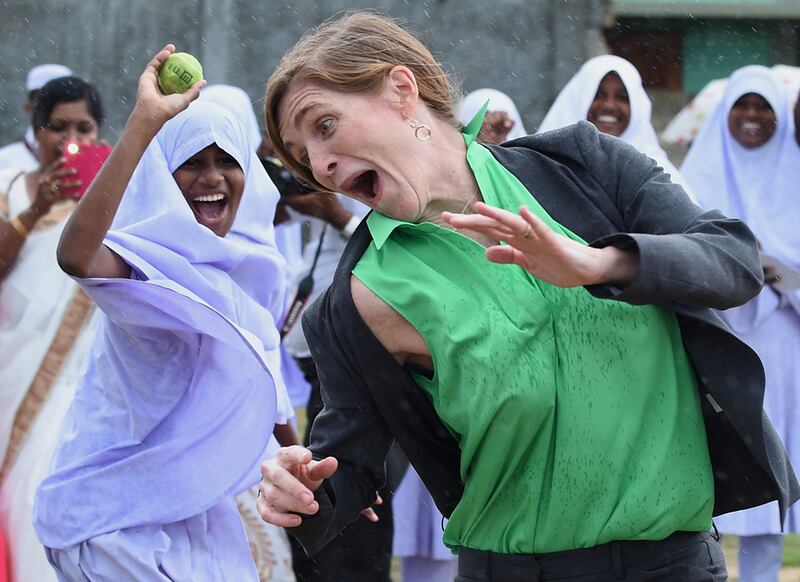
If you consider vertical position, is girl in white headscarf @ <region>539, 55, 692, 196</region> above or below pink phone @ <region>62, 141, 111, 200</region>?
above

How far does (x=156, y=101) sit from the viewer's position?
363 centimetres

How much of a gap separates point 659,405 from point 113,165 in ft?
5.56

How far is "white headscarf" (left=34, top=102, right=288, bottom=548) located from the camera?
4.02 m

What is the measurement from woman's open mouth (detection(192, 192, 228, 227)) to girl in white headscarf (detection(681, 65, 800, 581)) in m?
2.88

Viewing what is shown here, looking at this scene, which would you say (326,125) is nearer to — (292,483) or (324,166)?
(324,166)

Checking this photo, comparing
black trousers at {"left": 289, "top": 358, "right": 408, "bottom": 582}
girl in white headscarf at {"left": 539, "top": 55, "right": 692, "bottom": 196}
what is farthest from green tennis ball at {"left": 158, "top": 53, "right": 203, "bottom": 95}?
girl in white headscarf at {"left": 539, "top": 55, "right": 692, "bottom": 196}

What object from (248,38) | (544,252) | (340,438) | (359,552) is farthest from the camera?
(248,38)

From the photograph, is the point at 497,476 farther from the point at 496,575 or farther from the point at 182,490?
the point at 182,490

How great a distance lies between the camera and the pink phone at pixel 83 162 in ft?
17.7

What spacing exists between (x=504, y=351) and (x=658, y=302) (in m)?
0.30

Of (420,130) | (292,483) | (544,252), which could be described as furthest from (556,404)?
(420,130)

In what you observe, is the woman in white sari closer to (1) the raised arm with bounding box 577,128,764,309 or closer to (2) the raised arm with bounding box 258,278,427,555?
(2) the raised arm with bounding box 258,278,427,555

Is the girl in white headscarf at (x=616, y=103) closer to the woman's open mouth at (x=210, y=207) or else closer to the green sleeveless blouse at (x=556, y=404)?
the woman's open mouth at (x=210, y=207)

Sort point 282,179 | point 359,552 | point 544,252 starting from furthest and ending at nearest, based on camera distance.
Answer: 1. point 282,179
2. point 359,552
3. point 544,252
